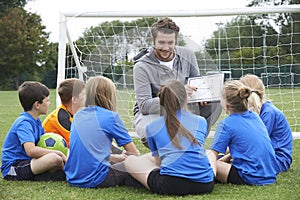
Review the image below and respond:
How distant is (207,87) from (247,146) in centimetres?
56

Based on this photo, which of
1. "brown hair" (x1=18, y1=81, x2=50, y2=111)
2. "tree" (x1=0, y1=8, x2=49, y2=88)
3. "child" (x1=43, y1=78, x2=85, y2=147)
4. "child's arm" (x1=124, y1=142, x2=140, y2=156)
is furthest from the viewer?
"tree" (x1=0, y1=8, x2=49, y2=88)

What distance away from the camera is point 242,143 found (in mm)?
4199

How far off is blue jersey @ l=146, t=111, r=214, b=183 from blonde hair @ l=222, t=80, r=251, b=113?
429 millimetres

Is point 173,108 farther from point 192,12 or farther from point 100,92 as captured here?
point 192,12

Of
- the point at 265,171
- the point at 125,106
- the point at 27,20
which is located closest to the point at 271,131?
the point at 265,171

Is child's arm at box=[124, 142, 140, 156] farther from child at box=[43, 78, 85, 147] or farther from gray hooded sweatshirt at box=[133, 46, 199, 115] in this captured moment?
child at box=[43, 78, 85, 147]

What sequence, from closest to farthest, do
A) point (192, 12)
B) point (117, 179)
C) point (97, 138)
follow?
1. point (97, 138)
2. point (117, 179)
3. point (192, 12)

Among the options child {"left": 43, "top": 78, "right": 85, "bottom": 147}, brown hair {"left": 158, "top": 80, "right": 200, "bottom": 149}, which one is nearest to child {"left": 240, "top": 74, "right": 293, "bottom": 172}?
brown hair {"left": 158, "top": 80, "right": 200, "bottom": 149}

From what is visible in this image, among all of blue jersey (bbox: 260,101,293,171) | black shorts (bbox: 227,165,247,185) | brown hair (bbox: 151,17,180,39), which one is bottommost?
black shorts (bbox: 227,165,247,185)

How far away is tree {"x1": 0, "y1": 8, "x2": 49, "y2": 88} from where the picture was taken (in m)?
39.1

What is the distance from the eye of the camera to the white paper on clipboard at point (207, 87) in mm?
4004

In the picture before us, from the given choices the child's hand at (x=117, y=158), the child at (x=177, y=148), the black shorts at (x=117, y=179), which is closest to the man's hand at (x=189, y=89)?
the child at (x=177, y=148)

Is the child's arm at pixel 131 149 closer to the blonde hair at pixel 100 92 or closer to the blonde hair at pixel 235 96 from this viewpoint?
the blonde hair at pixel 100 92

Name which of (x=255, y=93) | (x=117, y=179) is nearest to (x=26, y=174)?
(x=117, y=179)
